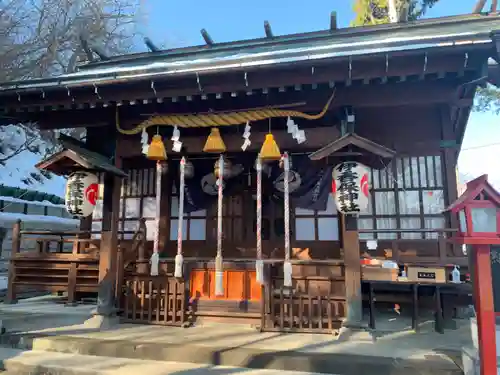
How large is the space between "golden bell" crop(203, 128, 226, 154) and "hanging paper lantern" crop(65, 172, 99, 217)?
7.64 feet

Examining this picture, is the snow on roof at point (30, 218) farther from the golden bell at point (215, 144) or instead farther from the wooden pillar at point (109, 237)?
the golden bell at point (215, 144)

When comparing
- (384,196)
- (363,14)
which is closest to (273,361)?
(384,196)

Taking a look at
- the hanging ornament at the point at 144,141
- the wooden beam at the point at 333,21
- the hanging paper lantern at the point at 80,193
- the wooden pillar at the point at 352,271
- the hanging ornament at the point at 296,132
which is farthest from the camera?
the wooden beam at the point at 333,21

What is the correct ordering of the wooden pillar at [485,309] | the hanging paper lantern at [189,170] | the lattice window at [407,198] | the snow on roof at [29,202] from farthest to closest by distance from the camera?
the snow on roof at [29,202] → the hanging paper lantern at [189,170] → the lattice window at [407,198] → the wooden pillar at [485,309]

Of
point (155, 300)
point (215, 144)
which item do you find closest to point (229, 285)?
point (155, 300)

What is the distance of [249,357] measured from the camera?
5070mm

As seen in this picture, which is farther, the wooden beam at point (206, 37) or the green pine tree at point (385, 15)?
the green pine tree at point (385, 15)

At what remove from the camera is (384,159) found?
6238 mm

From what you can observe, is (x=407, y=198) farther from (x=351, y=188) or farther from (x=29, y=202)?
(x=29, y=202)

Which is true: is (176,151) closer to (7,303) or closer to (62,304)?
(62,304)

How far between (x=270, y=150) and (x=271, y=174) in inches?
92.7

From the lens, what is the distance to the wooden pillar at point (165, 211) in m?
9.26

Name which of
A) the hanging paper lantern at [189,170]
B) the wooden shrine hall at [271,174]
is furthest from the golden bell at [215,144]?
the hanging paper lantern at [189,170]

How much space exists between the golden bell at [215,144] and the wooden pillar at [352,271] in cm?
269
